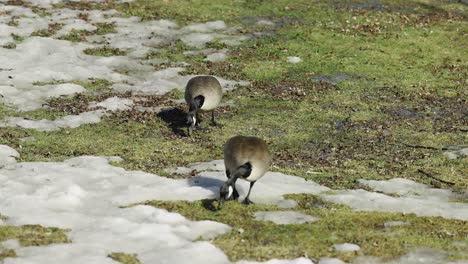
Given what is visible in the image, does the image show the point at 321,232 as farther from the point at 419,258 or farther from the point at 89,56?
the point at 89,56

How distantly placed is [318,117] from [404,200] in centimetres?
924

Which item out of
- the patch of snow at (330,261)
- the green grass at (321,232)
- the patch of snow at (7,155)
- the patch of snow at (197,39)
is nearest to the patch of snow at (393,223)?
the green grass at (321,232)

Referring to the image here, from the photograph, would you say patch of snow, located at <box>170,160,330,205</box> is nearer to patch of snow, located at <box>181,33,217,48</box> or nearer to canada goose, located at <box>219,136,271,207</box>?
canada goose, located at <box>219,136,271,207</box>

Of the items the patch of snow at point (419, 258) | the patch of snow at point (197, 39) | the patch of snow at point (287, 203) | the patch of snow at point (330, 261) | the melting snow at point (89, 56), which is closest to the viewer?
the patch of snow at point (330, 261)

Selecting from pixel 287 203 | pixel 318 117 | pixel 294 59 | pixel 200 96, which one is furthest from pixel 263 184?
pixel 294 59

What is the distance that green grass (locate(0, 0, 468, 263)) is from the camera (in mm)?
15344

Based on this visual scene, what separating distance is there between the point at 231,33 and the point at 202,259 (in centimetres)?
2578

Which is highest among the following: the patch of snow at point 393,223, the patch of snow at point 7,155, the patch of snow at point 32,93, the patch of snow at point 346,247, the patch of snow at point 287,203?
the patch of snow at point 346,247

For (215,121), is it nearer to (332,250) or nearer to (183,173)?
(183,173)

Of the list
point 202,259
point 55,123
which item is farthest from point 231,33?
point 202,259

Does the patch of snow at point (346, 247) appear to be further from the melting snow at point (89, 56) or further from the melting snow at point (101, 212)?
the melting snow at point (89, 56)

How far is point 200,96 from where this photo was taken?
23.5m

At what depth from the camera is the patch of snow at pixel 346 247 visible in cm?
1412

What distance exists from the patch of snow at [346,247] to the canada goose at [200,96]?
10.1 m
